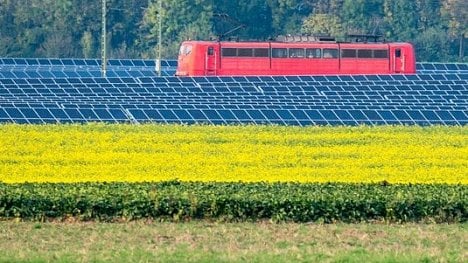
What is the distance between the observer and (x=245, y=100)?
186 feet

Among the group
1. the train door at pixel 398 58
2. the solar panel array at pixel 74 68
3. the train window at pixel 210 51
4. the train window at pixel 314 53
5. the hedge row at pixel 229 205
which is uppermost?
the hedge row at pixel 229 205

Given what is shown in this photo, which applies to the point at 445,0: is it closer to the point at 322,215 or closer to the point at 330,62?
the point at 330,62

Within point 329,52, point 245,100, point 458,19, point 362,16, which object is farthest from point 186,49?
point 458,19

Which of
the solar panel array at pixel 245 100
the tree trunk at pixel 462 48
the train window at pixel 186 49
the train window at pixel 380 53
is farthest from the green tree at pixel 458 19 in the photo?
the solar panel array at pixel 245 100

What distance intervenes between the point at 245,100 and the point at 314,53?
1619 centimetres

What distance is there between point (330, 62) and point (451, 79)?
11306mm

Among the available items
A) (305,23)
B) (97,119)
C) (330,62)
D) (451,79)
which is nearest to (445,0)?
(305,23)

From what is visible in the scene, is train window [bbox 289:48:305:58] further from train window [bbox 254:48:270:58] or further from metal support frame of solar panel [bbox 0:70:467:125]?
metal support frame of solar panel [bbox 0:70:467:125]

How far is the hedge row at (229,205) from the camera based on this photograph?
1081 inches

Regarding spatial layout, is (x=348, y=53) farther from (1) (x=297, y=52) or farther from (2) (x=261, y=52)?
(2) (x=261, y=52)

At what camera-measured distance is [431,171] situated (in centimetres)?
3597

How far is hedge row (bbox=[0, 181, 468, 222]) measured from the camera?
27.5m

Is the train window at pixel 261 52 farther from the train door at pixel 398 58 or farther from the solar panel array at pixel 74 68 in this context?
the solar panel array at pixel 74 68

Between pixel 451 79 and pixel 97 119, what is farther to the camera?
pixel 451 79
